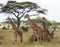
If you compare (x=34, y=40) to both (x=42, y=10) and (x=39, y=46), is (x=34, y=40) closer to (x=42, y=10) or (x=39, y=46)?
(x=39, y=46)

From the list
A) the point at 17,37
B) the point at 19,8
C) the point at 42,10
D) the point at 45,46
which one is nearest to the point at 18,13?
the point at 19,8

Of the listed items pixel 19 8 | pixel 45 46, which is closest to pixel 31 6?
pixel 19 8

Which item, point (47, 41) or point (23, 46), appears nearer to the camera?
point (23, 46)

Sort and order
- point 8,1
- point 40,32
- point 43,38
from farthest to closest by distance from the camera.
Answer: point 8,1 < point 43,38 < point 40,32

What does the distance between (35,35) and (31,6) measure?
21664 millimetres

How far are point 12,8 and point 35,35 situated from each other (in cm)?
2231

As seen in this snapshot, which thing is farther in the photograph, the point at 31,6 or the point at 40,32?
the point at 31,6

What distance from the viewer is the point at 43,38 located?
574 inches

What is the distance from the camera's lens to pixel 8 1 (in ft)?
116

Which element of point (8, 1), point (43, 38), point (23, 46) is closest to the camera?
point (23, 46)

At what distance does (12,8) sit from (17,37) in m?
22.0

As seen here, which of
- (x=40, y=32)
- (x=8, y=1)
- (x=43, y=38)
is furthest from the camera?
(x=8, y=1)

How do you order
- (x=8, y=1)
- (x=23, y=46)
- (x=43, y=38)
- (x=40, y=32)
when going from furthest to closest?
(x=8, y=1), (x=43, y=38), (x=40, y=32), (x=23, y=46)

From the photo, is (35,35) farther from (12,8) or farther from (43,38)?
(12,8)
